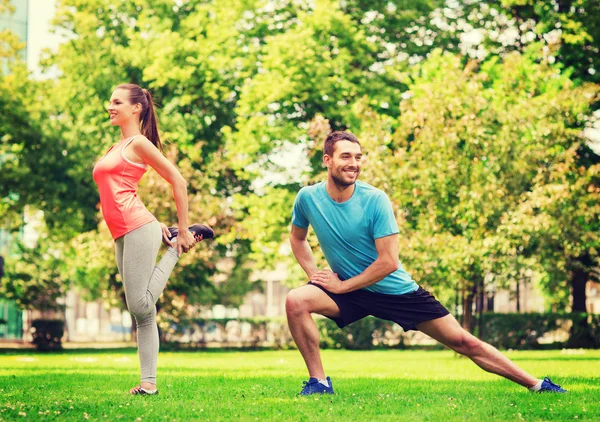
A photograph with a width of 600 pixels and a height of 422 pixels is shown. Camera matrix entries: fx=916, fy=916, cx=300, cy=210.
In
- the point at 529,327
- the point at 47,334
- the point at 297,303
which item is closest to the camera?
the point at 297,303

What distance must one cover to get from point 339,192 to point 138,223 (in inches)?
61.1

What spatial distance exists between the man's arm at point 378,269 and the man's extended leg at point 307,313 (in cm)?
13

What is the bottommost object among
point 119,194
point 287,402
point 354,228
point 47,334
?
point 47,334

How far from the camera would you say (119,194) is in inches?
270

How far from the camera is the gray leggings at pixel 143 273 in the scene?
6.82 meters

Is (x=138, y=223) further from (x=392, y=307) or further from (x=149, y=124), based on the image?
(x=392, y=307)

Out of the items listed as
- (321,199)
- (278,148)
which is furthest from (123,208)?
(278,148)

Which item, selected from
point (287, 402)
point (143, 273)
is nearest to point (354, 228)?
point (287, 402)

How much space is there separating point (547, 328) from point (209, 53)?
14811 millimetres

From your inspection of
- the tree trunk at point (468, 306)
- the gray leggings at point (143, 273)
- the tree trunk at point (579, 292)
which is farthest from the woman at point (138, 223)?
the tree trunk at point (579, 292)

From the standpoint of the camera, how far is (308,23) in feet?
96.9

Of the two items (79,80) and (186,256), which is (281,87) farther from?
(79,80)

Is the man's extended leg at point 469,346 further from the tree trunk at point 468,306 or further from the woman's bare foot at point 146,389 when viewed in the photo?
the tree trunk at point 468,306

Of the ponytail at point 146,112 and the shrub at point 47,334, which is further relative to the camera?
the shrub at point 47,334
